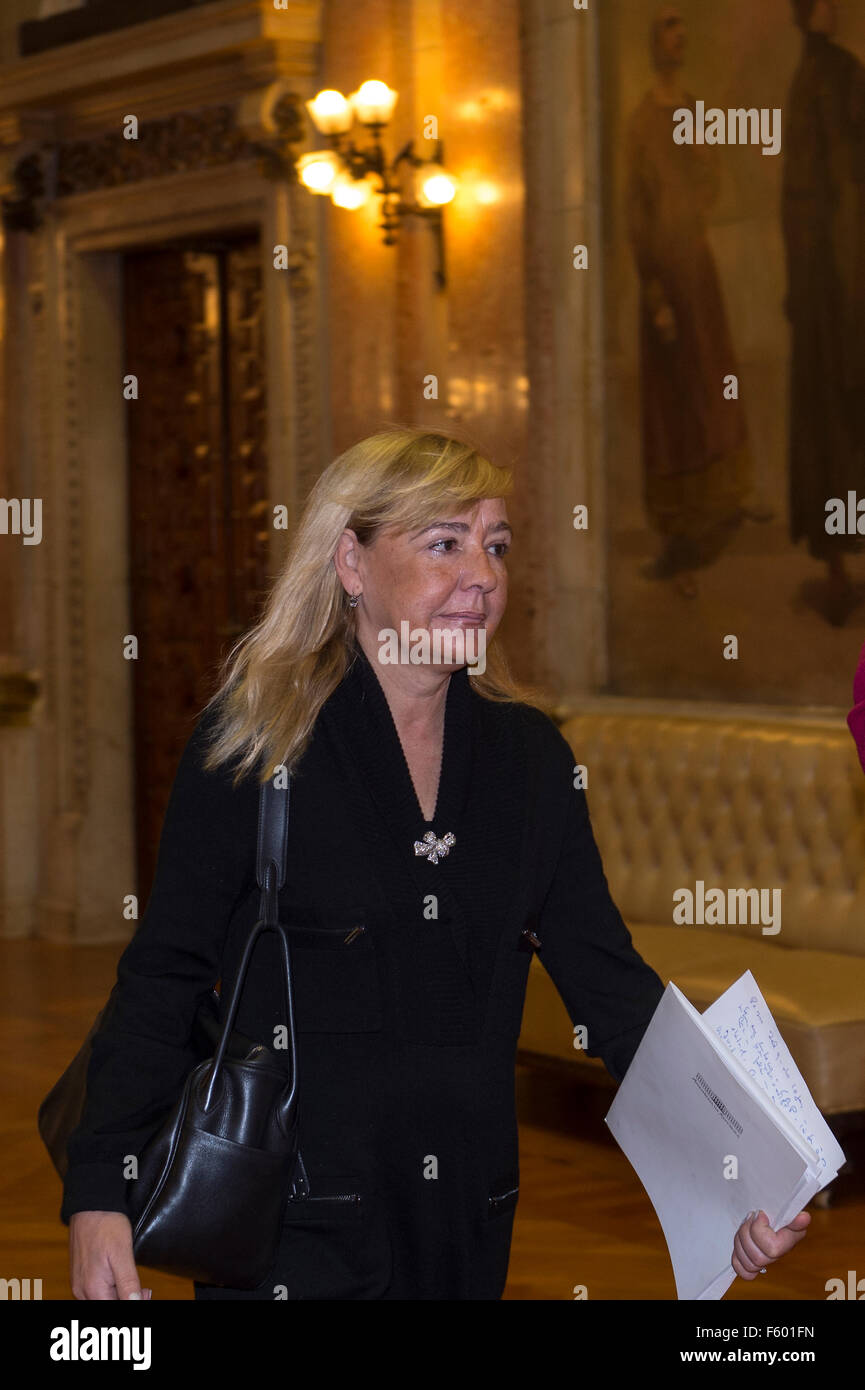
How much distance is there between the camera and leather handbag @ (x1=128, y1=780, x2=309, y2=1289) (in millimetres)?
2236

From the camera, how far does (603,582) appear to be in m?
8.30

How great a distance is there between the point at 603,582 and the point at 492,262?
1.53 meters

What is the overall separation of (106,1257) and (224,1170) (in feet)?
0.57

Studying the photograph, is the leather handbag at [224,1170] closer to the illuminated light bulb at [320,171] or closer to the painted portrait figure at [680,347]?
the painted portrait figure at [680,347]

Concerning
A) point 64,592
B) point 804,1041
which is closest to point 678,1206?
point 804,1041

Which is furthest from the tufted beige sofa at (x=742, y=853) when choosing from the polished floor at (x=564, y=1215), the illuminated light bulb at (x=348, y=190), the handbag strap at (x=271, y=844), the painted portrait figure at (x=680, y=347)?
the handbag strap at (x=271, y=844)

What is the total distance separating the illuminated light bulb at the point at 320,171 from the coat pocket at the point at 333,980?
7.00 meters

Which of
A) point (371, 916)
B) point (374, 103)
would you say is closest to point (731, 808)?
point (374, 103)

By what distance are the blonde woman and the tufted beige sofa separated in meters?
3.50

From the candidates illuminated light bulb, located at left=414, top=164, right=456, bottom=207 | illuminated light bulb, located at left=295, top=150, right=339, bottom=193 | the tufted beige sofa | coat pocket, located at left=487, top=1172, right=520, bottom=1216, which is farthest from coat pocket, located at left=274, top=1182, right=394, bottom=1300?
illuminated light bulb, located at left=295, top=150, right=339, bottom=193

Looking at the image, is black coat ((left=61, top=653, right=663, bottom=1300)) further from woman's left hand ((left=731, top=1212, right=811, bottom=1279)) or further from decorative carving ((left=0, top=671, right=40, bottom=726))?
decorative carving ((left=0, top=671, right=40, bottom=726))

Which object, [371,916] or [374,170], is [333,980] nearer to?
[371,916]

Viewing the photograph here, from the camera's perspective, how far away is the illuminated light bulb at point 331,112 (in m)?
8.57

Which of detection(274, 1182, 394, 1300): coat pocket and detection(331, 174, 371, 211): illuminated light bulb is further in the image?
detection(331, 174, 371, 211): illuminated light bulb
